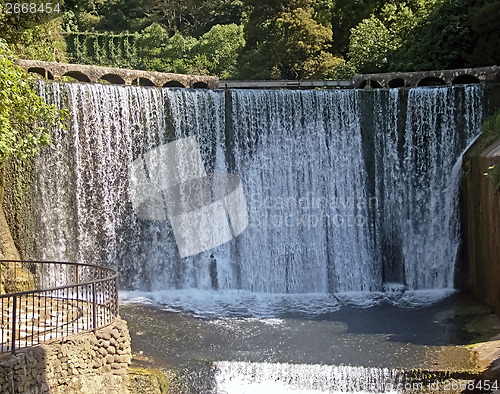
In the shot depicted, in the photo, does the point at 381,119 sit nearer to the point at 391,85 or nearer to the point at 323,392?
the point at 391,85

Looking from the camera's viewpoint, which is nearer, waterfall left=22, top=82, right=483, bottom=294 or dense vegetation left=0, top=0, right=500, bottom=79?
waterfall left=22, top=82, right=483, bottom=294

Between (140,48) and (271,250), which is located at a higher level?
(140,48)

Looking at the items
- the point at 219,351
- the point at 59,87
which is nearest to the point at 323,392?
the point at 219,351

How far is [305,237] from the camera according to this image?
1864cm

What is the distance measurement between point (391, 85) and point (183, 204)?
8432 mm

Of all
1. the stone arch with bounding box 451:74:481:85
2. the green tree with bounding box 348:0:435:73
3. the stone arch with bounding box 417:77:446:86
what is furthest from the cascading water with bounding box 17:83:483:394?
the green tree with bounding box 348:0:435:73

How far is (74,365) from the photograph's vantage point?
9867mm

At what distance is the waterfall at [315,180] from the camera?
59.1ft

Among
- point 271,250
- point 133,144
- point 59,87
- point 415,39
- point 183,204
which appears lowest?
point 271,250

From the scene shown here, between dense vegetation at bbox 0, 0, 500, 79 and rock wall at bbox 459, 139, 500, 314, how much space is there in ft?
22.5

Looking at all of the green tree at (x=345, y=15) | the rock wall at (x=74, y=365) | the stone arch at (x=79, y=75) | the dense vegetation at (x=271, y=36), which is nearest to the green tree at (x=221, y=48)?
the dense vegetation at (x=271, y=36)

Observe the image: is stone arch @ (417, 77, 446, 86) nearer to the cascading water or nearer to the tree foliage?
the cascading water

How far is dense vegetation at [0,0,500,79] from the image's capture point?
2345 cm

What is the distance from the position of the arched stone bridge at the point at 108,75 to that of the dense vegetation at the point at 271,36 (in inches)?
48.6
